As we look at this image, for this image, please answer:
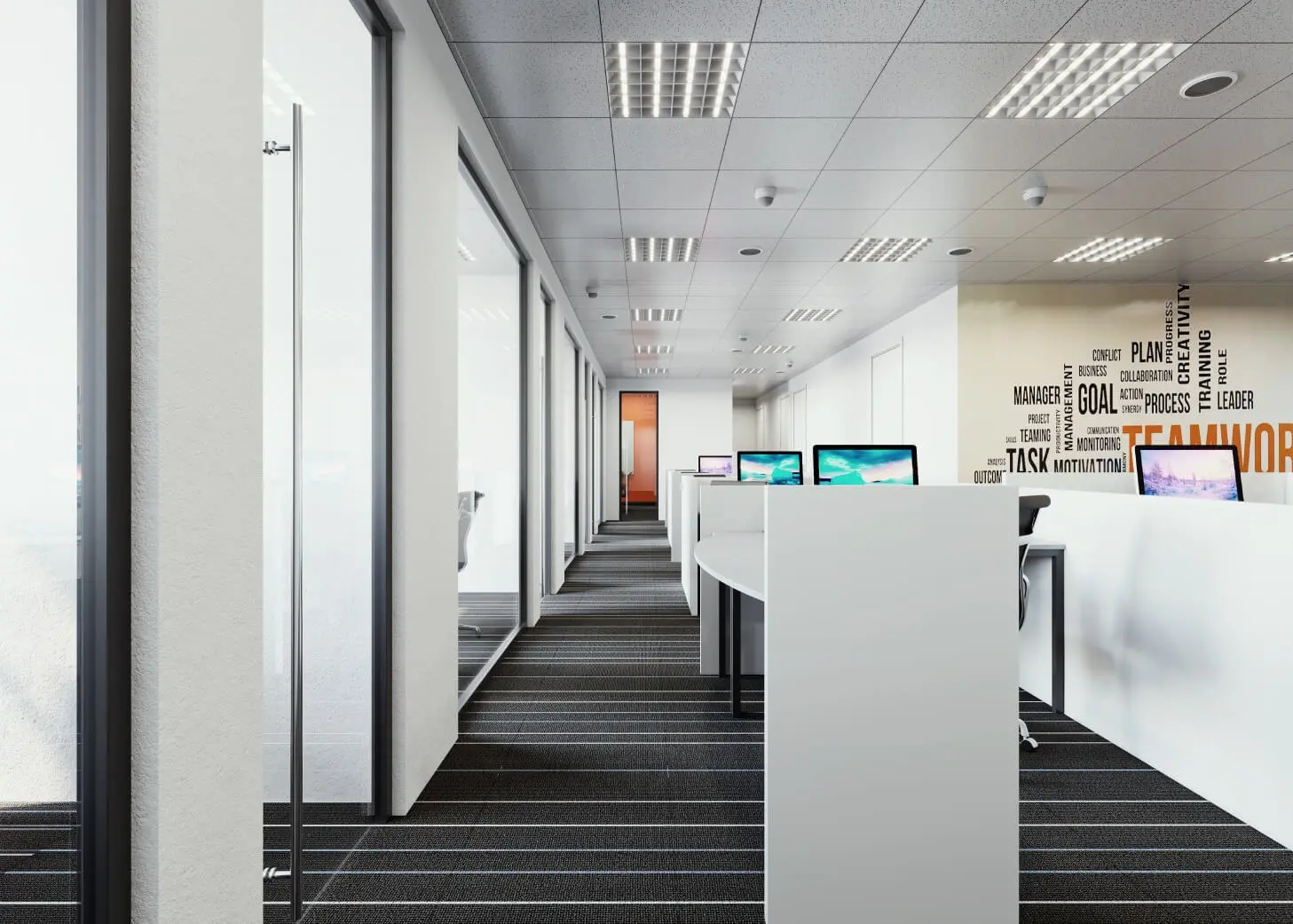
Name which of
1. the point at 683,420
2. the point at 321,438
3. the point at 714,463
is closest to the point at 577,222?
the point at 321,438

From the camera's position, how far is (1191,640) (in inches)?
98.9

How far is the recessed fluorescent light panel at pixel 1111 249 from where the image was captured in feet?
17.3

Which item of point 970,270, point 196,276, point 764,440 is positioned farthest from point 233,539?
point 764,440

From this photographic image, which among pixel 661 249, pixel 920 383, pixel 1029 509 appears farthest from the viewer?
pixel 920 383

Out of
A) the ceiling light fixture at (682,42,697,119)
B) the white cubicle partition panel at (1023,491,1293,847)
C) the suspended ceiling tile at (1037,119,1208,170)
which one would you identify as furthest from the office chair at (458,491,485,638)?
the suspended ceiling tile at (1037,119,1208,170)

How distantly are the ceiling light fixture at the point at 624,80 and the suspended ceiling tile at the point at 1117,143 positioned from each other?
2069 millimetres

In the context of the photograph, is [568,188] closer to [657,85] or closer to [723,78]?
[657,85]

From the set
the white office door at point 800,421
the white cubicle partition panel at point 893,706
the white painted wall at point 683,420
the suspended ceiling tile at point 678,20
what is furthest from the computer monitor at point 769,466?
the white painted wall at point 683,420

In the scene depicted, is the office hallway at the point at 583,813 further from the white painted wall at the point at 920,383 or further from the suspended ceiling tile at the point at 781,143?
the white painted wall at the point at 920,383

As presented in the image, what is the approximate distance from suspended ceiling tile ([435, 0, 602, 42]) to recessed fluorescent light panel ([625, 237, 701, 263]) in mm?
2500

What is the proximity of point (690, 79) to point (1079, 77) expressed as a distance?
1533mm

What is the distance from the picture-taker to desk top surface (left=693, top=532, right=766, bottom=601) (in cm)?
203

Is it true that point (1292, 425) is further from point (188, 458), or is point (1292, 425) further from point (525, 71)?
point (188, 458)

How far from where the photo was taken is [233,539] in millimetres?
1246
